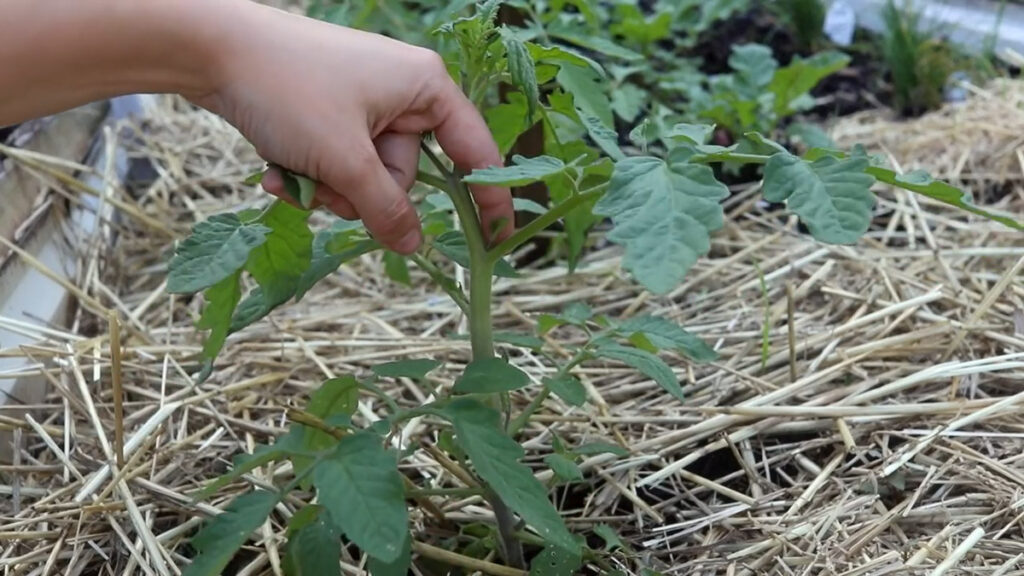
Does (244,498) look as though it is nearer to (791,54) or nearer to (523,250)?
(523,250)

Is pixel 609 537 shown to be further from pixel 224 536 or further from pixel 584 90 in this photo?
pixel 584 90

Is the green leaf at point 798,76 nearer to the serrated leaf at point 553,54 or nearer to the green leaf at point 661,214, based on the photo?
the serrated leaf at point 553,54

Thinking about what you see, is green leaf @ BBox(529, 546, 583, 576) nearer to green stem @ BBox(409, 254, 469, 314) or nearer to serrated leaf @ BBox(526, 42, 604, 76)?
green stem @ BBox(409, 254, 469, 314)

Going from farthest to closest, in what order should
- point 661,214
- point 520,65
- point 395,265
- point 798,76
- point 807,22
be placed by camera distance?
point 807,22, point 798,76, point 395,265, point 520,65, point 661,214

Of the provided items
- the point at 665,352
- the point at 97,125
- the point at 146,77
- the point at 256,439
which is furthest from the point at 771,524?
the point at 97,125

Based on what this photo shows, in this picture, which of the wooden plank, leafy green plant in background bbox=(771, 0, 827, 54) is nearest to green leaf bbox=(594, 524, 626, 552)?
the wooden plank

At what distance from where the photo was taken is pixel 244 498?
756mm

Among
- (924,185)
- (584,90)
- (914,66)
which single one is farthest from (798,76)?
(924,185)

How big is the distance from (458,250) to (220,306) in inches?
9.1

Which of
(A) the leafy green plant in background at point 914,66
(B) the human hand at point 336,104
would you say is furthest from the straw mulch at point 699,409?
(A) the leafy green plant in background at point 914,66

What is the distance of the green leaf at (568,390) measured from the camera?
0.87 m

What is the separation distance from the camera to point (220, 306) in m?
0.87

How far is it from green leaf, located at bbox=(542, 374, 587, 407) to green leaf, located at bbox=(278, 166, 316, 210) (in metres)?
0.28

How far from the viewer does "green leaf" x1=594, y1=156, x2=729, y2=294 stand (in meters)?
0.62
